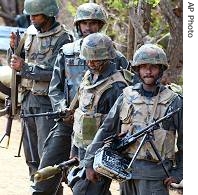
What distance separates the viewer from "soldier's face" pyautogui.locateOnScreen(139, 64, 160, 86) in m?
5.59

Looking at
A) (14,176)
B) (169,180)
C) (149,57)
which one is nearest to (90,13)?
(149,57)

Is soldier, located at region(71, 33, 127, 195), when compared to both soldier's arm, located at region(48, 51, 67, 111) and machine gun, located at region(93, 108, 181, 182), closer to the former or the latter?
machine gun, located at region(93, 108, 181, 182)

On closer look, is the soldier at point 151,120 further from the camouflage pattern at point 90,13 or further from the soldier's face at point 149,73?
the camouflage pattern at point 90,13

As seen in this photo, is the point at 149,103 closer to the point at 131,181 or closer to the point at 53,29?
the point at 131,181

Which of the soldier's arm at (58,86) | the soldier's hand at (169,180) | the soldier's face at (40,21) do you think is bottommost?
the soldier's hand at (169,180)

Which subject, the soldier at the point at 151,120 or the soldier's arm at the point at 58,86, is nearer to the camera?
the soldier at the point at 151,120

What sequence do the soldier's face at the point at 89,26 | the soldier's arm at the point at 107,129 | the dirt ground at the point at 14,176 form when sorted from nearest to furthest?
the soldier's arm at the point at 107,129 < the soldier's face at the point at 89,26 < the dirt ground at the point at 14,176

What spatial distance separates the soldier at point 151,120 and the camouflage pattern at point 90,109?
1.58 ft

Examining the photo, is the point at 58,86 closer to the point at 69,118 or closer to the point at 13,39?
the point at 69,118

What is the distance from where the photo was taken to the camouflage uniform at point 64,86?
675 cm

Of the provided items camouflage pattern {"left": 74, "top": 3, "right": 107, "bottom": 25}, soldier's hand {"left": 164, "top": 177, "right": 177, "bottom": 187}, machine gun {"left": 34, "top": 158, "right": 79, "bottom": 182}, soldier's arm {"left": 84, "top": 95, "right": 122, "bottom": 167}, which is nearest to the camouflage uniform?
camouflage pattern {"left": 74, "top": 3, "right": 107, "bottom": 25}

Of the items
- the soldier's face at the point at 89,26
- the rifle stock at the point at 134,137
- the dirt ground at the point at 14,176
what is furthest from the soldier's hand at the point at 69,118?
the dirt ground at the point at 14,176

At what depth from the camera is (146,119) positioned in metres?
5.55
